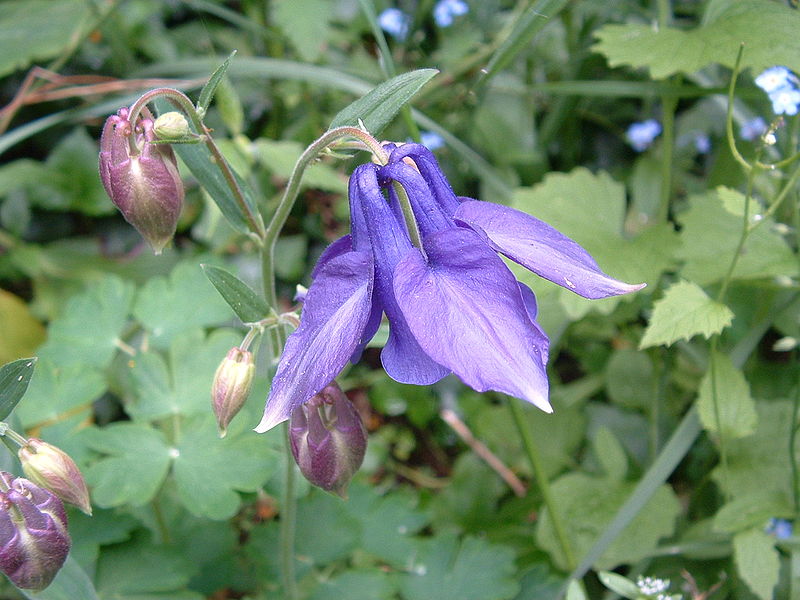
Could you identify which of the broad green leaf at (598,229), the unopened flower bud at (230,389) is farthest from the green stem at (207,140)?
the broad green leaf at (598,229)

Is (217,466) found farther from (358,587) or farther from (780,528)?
(780,528)

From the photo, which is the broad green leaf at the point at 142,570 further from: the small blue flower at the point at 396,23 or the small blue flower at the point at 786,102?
the small blue flower at the point at 396,23

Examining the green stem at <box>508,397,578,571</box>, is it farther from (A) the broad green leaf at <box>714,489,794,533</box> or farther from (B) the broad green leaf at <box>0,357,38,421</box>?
(B) the broad green leaf at <box>0,357,38,421</box>

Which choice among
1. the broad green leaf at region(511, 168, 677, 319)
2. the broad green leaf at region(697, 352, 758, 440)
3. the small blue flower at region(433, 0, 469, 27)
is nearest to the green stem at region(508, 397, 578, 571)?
the broad green leaf at region(511, 168, 677, 319)

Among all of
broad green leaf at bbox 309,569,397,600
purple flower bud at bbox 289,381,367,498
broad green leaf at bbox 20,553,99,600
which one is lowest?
broad green leaf at bbox 309,569,397,600

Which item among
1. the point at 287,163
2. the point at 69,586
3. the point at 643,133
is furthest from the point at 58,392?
the point at 643,133

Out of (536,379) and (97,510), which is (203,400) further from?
(536,379)
